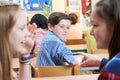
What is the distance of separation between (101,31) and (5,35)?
17.0 inches

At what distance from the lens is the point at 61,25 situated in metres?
2.70

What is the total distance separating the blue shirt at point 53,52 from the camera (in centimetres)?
245

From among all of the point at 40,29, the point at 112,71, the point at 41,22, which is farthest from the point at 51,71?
the point at 41,22

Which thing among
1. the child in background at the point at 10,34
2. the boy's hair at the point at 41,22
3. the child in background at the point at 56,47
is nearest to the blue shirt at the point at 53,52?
the child in background at the point at 56,47

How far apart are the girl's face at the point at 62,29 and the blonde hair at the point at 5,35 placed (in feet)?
4.40

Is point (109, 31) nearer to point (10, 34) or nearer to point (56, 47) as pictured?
point (10, 34)

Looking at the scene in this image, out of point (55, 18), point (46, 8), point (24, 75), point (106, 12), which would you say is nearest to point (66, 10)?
point (46, 8)

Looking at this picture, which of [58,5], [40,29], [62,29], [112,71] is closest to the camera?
[112,71]

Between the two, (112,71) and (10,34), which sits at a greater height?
(10,34)

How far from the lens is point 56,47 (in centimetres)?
251

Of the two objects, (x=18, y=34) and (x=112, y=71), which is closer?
(x=112, y=71)

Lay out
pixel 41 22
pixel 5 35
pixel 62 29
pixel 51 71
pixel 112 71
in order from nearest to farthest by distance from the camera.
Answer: pixel 112 71
pixel 5 35
pixel 51 71
pixel 62 29
pixel 41 22

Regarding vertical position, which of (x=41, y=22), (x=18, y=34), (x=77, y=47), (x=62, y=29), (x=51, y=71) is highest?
(x=18, y=34)

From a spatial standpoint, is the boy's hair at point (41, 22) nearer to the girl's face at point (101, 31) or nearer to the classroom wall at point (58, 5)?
the classroom wall at point (58, 5)
